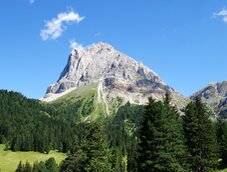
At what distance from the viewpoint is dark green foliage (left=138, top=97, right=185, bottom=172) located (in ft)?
145

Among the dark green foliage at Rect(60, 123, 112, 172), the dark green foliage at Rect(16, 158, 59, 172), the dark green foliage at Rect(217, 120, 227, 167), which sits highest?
the dark green foliage at Rect(217, 120, 227, 167)

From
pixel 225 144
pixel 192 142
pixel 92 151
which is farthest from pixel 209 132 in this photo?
pixel 225 144

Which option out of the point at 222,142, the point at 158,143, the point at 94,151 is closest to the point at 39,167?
the point at 222,142

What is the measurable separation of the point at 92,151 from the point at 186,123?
Answer: 1803 cm

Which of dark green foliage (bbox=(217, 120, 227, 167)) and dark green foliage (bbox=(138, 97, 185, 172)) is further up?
dark green foliage (bbox=(217, 120, 227, 167))

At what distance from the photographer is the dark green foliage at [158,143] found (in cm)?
4434

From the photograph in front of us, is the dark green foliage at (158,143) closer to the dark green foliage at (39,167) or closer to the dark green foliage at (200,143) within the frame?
the dark green foliage at (200,143)

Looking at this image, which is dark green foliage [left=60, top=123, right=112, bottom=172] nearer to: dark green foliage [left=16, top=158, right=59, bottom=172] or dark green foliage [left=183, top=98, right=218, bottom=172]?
dark green foliage [left=183, top=98, right=218, bottom=172]


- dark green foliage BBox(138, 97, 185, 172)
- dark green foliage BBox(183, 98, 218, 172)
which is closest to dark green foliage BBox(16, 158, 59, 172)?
dark green foliage BBox(183, 98, 218, 172)

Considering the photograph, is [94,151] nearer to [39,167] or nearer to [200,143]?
[200,143]

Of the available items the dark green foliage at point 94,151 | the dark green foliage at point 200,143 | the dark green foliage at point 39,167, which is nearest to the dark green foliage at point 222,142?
the dark green foliage at point 200,143

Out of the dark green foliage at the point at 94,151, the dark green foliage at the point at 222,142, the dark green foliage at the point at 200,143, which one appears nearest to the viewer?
the dark green foliage at the point at 94,151

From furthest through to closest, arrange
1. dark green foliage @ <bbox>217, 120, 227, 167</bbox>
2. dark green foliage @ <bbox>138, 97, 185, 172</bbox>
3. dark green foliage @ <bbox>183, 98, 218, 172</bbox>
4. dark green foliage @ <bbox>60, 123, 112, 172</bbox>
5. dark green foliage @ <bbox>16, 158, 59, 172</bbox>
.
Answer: dark green foliage @ <bbox>16, 158, 59, 172</bbox> → dark green foliage @ <bbox>217, 120, 227, 167</bbox> → dark green foliage @ <bbox>183, 98, 218, 172</bbox> → dark green foliage @ <bbox>60, 123, 112, 172</bbox> → dark green foliage @ <bbox>138, 97, 185, 172</bbox>

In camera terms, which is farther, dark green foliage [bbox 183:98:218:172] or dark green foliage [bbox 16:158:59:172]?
dark green foliage [bbox 16:158:59:172]
